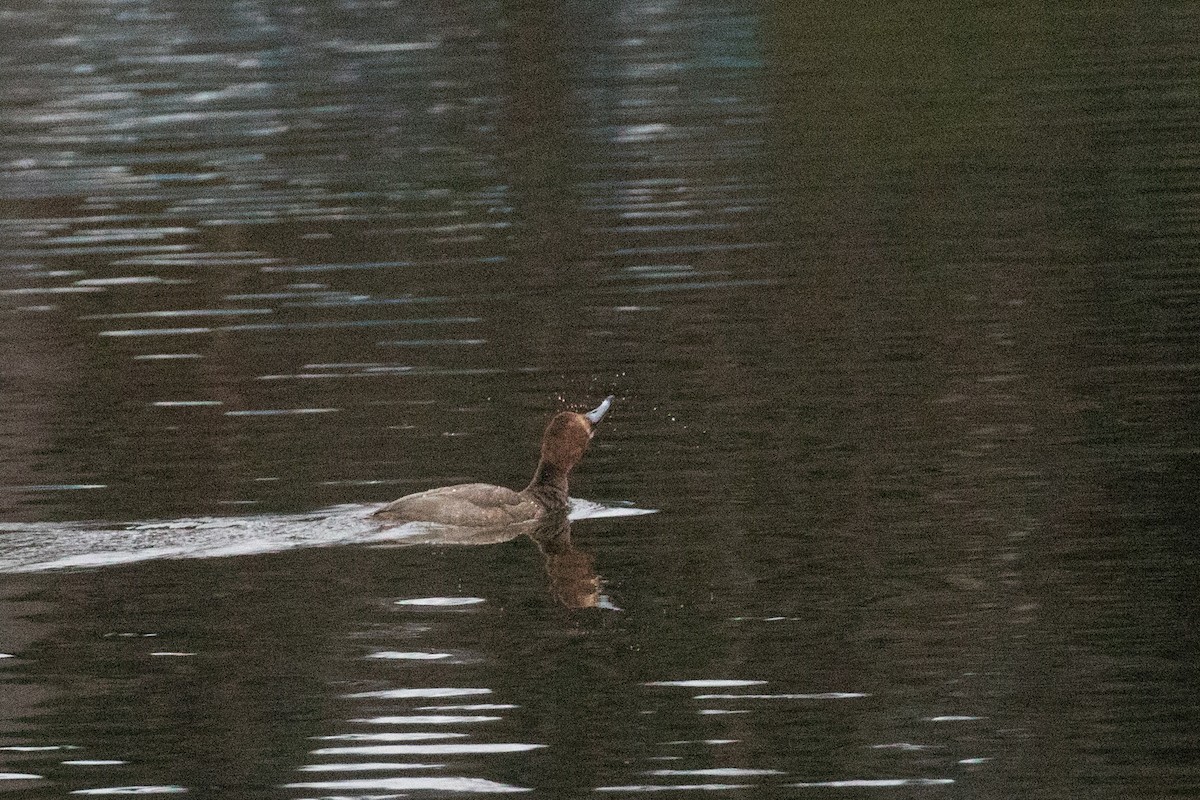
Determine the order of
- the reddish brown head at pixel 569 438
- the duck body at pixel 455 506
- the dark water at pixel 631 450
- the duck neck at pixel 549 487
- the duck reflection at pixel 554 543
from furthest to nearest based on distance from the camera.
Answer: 1. the reddish brown head at pixel 569 438
2. the duck neck at pixel 549 487
3. the duck body at pixel 455 506
4. the duck reflection at pixel 554 543
5. the dark water at pixel 631 450

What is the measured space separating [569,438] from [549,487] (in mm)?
317

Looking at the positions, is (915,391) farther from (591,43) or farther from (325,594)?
(591,43)

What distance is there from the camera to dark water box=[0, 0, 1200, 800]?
11211 mm

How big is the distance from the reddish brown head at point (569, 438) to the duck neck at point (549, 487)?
0.02 m

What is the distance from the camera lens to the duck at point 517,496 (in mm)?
14570

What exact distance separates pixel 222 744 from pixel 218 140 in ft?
80.4

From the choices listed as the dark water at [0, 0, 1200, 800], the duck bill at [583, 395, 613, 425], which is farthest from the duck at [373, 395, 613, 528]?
the dark water at [0, 0, 1200, 800]

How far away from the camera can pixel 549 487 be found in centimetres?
1548

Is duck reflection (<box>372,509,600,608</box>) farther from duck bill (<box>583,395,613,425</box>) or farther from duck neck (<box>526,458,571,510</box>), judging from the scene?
duck bill (<box>583,395,613,425</box>)

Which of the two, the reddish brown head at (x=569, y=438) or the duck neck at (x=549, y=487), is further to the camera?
the reddish brown head at (x=569, y=438)

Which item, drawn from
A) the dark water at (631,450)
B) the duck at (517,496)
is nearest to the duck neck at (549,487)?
the duck at (517,496)

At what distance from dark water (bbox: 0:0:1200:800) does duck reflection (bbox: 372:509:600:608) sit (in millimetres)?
76

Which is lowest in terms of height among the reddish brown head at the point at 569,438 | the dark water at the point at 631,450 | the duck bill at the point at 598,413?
the dark water at the point at 631,450

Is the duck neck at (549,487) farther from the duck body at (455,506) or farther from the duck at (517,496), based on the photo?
the duck body at (455,506)
